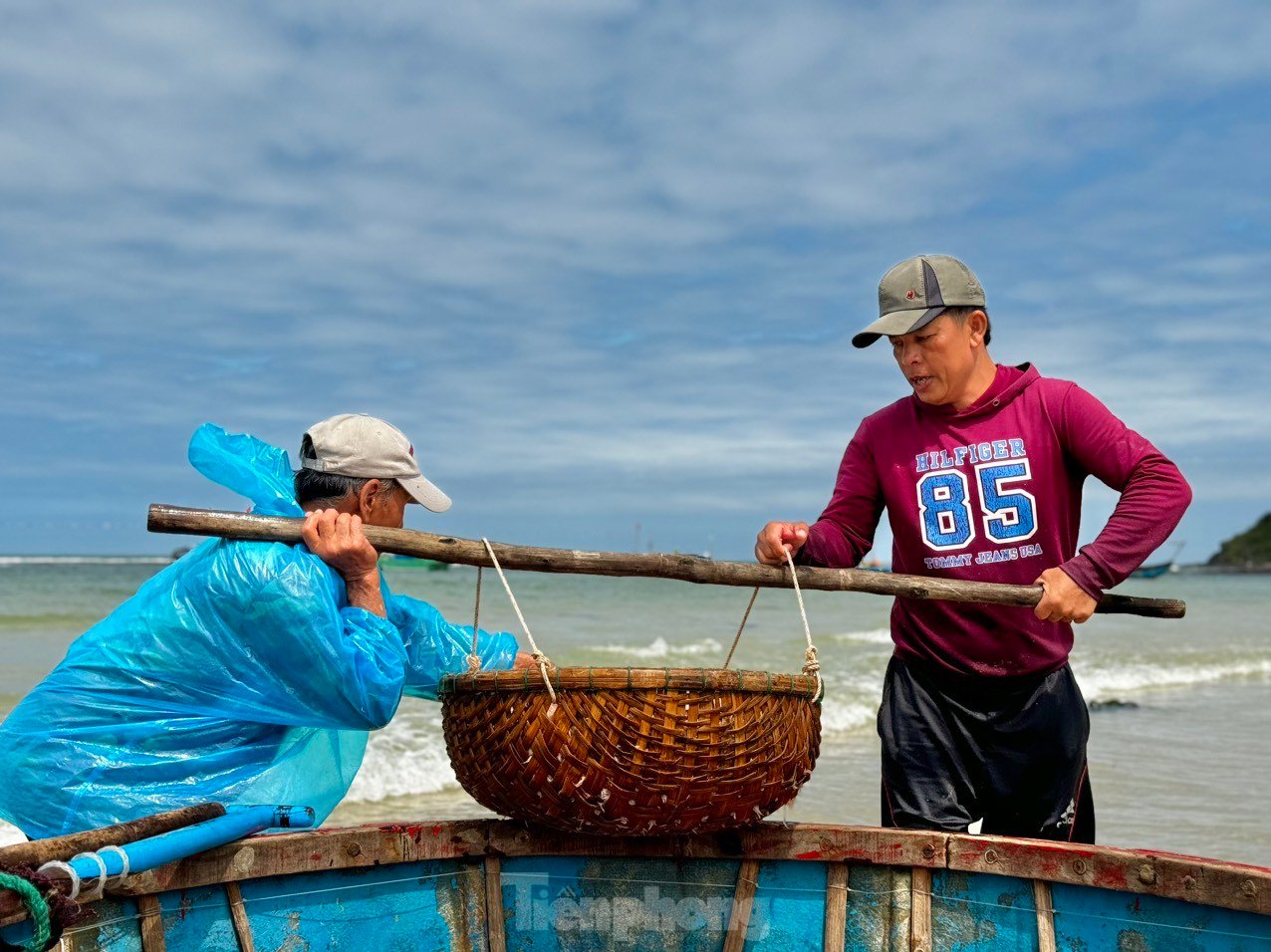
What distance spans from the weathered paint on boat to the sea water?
201mm

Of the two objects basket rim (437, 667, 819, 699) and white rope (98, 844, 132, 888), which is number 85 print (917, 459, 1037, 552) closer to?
basket rim (437, 667, 819, 699)

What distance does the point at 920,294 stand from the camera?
271 cm

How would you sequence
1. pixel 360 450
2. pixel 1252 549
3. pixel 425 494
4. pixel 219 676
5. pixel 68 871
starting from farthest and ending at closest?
pixel 1252 549 → pixel 425 494 → pixel 360 450 → pixel 219 676 → pixel 68 871

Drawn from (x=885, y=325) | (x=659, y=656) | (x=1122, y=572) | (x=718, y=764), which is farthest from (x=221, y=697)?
(x=659, y=656)

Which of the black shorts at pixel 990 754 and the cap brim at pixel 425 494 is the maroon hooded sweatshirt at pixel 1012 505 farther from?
the cap brim at pixel 425 494

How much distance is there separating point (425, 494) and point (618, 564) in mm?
462

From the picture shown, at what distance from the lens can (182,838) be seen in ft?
7.12

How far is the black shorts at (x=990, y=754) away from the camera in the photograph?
8.83 ft

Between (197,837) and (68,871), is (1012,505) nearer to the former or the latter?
(197,837)

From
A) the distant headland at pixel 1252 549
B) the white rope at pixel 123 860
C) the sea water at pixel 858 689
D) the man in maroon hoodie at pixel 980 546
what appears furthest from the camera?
the distant headland at pixel 1252 549

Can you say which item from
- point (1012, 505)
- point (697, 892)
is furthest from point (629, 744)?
point (1012, 505)

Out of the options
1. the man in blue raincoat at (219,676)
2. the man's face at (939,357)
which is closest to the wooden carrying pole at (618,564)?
the man in blue raincoat at (219,676)

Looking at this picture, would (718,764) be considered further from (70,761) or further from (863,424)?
(70,761)

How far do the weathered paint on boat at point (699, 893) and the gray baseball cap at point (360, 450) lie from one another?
773 millimetres
